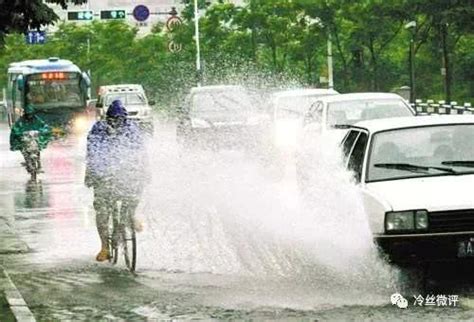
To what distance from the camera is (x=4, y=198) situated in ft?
72.2

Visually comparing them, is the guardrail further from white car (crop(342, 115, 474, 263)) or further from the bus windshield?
white car (crop(342, 115, 474, 263))

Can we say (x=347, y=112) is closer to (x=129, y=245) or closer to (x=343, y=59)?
(x=129, y=245)

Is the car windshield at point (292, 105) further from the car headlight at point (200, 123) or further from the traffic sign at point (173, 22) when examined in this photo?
the traffic sign at point (173, 22)

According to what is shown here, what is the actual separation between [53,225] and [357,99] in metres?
6.02

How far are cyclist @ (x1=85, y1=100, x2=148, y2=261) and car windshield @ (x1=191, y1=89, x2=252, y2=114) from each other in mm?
18081

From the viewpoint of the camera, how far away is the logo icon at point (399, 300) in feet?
31.1

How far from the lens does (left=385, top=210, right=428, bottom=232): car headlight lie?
9.74m

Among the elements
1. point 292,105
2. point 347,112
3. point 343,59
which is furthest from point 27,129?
point 343,59

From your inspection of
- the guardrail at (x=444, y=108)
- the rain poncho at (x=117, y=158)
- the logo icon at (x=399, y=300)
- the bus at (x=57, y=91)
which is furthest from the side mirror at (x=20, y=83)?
the logo icon at (x=399, y=300)

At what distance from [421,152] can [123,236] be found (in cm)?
345

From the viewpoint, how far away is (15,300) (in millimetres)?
10461

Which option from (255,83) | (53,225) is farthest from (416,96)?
(53,225)

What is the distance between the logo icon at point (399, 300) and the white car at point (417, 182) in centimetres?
29

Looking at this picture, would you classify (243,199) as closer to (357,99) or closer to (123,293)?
(123,293)
